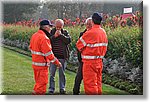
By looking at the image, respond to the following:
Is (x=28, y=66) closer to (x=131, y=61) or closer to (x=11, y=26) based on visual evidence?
(x=11, y=26)

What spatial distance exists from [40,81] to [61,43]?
0.52 metres

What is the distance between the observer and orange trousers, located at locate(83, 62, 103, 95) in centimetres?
434

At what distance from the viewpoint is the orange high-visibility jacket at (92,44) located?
433cm

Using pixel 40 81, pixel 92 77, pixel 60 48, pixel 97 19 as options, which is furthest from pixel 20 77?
pixel 97 19

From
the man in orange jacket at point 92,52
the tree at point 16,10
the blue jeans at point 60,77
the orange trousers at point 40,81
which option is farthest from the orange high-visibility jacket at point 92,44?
the tree at point 16,10

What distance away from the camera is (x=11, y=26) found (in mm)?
4691

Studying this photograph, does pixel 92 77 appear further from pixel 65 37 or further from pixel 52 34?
pixel 52 34

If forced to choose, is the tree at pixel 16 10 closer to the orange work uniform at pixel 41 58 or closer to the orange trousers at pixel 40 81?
the orange work uniform at pixel 41 58

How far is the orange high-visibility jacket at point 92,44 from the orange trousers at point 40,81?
478 mm

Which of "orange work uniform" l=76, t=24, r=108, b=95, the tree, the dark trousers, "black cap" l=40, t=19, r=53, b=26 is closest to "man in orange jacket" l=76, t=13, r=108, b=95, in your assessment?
"orange work uniform" l=76, t=24, r=108, b=95

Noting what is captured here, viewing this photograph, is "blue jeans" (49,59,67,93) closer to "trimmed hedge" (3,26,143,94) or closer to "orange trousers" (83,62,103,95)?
"trimmed hedge" (3,26,143,94)

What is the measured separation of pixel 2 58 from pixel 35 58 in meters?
0.43

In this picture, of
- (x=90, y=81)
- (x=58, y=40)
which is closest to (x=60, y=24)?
(x=58, y=40)

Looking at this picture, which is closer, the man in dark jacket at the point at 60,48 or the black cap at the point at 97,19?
the black cap at the point at 97,19
